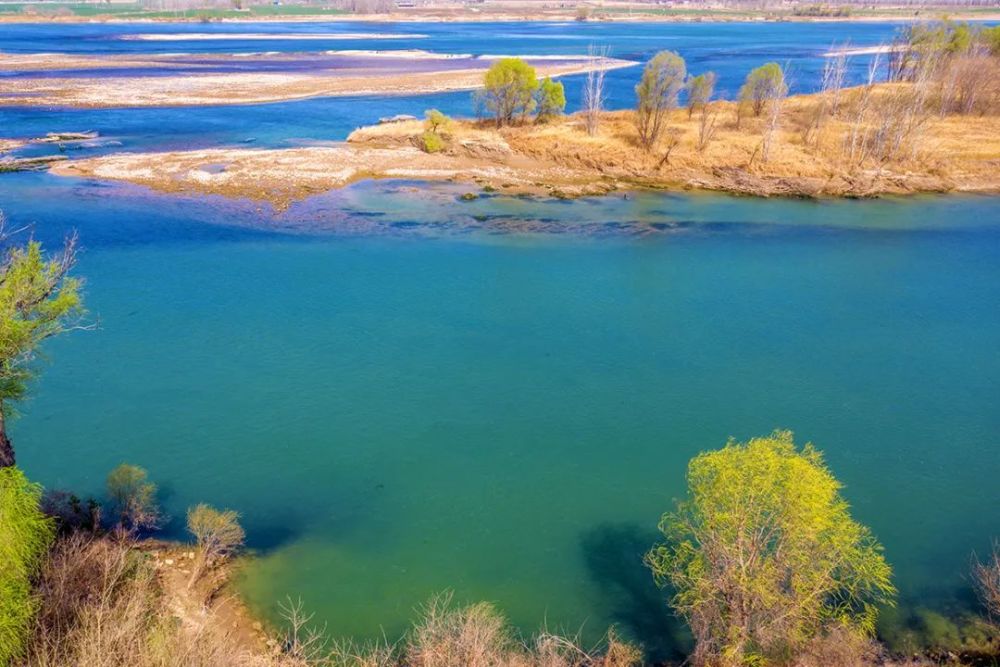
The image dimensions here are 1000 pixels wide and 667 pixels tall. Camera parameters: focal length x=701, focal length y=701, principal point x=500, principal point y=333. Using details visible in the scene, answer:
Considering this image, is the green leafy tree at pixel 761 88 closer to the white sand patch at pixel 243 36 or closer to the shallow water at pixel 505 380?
the shallow water at pixel 505 380

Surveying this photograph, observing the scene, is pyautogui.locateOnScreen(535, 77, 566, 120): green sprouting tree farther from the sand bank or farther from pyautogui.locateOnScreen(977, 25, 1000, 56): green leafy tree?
pyautogui.locateOnScreen(977, 25, 1000, 56): green leafy tree

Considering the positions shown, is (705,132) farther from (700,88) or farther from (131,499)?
(131,499)

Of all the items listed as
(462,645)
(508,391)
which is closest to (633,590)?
(462,645)

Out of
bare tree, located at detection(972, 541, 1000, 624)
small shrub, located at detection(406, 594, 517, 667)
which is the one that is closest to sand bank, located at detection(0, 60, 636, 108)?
small shrub, located at detection(406, 594, 517, 667)

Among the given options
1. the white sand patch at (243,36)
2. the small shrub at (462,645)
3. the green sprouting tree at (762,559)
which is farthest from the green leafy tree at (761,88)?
the white sand patch at (243,36)

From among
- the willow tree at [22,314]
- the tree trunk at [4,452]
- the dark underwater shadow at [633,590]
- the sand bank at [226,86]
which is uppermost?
the willow tree at [22,314]

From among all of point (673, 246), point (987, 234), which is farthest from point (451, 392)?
point (987, 234)
